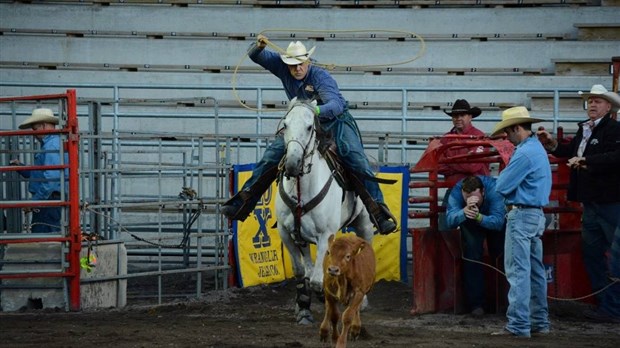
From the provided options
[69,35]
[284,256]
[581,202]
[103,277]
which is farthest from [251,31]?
[581,202]

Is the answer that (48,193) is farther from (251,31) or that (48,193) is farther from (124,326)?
(251,31)

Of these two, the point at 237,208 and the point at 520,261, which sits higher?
the point at 237,208

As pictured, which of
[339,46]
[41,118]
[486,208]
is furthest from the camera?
[339,46]

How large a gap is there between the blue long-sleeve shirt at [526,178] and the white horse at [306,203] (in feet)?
5.45

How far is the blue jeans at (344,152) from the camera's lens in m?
11.0

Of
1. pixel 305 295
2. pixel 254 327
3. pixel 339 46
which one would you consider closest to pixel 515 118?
pixel 305 295

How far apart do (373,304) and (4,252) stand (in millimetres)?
3831

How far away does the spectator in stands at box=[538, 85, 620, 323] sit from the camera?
35.9ft

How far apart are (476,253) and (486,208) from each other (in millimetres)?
439

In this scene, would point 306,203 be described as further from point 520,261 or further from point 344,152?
point 520,261

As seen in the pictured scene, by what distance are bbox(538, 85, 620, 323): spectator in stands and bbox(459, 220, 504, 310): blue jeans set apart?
2.71 ft

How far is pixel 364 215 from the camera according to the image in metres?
11.6

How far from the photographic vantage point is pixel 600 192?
11.0 meters

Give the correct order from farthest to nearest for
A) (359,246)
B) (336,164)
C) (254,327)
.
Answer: (336,164) < (254,327) < (359,246)
